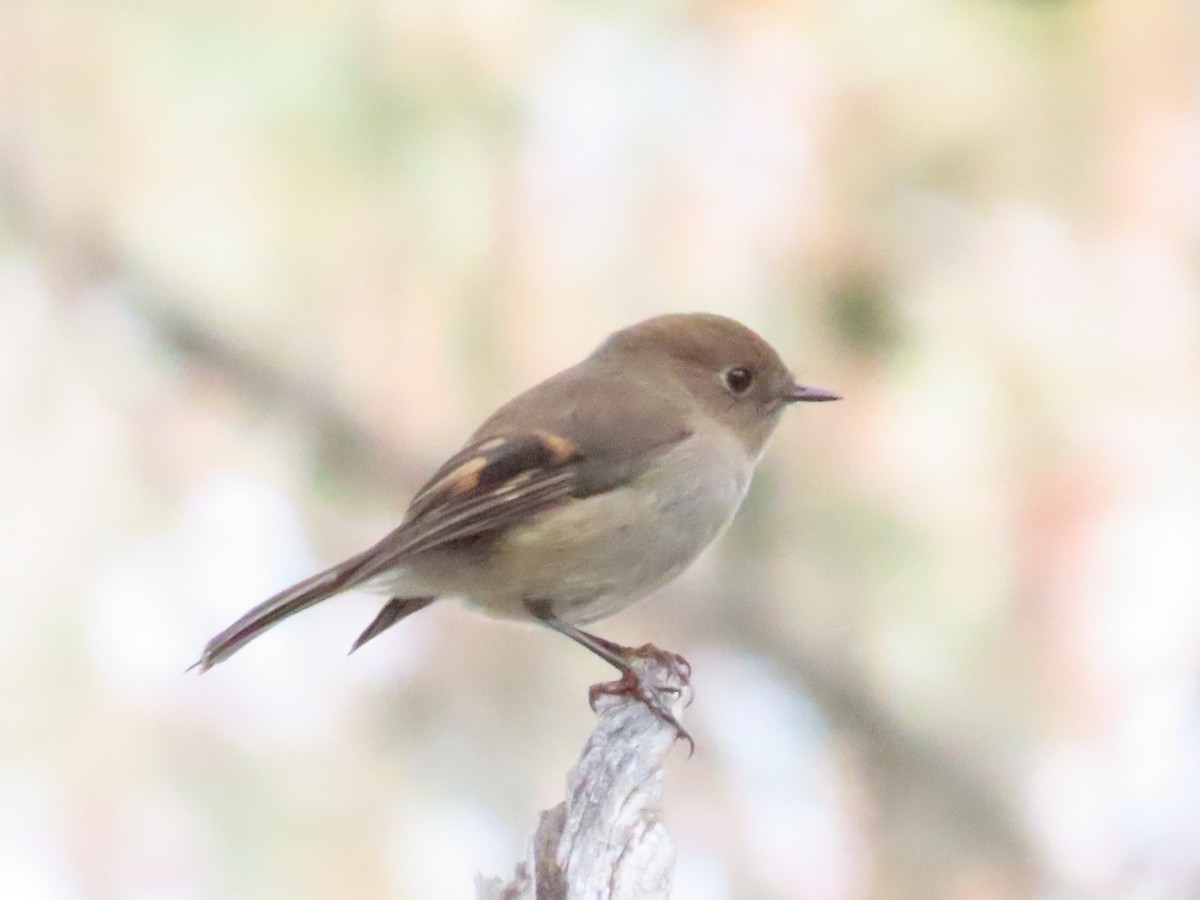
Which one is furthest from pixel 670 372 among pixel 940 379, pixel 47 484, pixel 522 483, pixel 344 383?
pixel 47 484

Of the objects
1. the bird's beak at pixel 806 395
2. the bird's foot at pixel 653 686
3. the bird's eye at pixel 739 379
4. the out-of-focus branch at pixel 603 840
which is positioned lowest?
the bird's foot at pixel 653 686

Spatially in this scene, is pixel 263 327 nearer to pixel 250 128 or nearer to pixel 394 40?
pixel 250 128

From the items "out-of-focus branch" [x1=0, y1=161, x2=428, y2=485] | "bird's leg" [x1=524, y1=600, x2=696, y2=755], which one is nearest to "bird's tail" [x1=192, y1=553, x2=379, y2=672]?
"bird's leg" [x1=524, y1=600, x2=696, y2=755]

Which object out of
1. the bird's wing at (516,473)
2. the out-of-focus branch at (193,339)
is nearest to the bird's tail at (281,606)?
the bird's wing at (516,473)

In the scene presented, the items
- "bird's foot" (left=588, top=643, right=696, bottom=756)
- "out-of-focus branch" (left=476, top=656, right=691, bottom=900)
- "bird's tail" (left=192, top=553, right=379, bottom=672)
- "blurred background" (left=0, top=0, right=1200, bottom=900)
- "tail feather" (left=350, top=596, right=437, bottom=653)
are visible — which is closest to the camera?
"out-of-focus branch" (left=476, top=656, right=691, bottom=900)

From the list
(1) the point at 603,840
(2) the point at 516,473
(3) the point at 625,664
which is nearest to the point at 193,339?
(2) the point at 516,473

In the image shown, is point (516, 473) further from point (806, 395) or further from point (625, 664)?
point (806, 395)

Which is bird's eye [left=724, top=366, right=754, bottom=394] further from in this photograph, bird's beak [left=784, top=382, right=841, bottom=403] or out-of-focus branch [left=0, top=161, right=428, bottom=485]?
out-of-focus branch [left=0, top=161, right=428, bottom=485]

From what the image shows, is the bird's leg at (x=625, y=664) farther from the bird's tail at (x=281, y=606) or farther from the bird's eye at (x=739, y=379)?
the bird's eye at (x=739, y=379)
